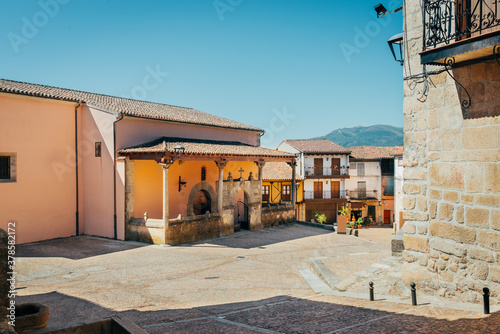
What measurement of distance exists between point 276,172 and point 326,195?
27.3ft

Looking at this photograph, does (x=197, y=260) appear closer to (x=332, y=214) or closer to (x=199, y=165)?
(x=199, y=165)

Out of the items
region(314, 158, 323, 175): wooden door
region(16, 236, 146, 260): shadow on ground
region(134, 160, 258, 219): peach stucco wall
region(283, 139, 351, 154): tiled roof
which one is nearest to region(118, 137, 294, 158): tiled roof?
region(134, 160, 258, 219): peach stucco wall

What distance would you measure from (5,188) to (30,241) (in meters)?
2.37

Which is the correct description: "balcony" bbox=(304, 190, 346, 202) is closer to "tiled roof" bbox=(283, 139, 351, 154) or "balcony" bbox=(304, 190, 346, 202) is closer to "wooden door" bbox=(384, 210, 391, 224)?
"tiled roof" bbox=(283, 139, 351, 154)

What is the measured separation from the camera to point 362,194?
4141 centimetres

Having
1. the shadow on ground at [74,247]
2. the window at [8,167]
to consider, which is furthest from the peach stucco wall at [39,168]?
the shadow on ground at [74,247]

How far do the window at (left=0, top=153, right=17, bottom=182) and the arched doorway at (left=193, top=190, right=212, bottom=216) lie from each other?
8.18 metres

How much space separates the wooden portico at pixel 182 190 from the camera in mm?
15320

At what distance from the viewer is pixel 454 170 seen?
6.00 m

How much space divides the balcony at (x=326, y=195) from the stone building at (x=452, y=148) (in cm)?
3278

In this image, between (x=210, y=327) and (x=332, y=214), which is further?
(x=332, y=214)

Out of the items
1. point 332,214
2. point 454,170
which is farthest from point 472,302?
point 332,214

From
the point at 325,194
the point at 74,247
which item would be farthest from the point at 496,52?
the point at 325,194

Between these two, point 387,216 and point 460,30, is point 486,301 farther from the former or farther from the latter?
point 387,216
